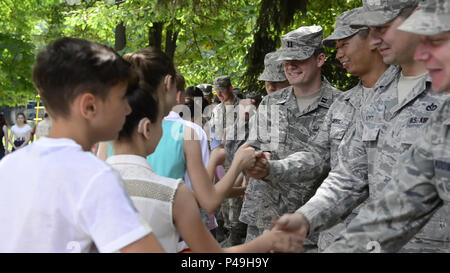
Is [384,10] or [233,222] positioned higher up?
[384,10]

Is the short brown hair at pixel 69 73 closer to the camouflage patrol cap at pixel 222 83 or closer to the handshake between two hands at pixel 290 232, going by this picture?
the handshake between two hands at pixel 290 232

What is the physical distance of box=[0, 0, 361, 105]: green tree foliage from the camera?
30.1 feet

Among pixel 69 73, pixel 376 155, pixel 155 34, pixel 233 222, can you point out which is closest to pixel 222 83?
pixel 233 222

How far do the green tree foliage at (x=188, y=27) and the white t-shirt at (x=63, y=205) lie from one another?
7.05 m

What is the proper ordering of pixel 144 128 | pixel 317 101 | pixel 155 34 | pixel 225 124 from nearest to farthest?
pixel 144 128 < pixel 317 101 < pixel 225 124 < pixel 155 34

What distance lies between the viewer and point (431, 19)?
7.58 ft

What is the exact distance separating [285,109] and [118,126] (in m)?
3.23

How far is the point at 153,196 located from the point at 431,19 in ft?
4.30

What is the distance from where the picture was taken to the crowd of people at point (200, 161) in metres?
1.92

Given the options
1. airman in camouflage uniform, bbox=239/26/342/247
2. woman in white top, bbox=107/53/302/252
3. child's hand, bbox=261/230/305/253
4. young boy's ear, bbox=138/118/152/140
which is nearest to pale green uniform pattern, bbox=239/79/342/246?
airman in camouflage uniform, bbox=239/26/342/247

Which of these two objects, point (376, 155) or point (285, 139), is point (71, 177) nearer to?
point (376, 155)

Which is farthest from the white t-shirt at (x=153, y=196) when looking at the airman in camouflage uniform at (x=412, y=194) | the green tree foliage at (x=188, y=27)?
the green tree foliage at (x=188, y=27)

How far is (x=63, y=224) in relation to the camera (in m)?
1.92
